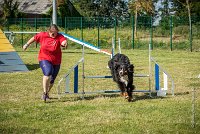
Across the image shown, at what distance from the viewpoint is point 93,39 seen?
27906 millimetres

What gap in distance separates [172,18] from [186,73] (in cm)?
1315

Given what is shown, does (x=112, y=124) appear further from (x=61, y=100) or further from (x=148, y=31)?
(x=148, y=31)

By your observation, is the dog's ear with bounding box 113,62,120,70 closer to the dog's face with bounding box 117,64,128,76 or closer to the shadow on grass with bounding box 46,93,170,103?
the dog's face with bounding box 117,64,128,76

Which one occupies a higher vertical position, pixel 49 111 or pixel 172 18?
→ pixel 172 18

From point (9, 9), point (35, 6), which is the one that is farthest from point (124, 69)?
point (35, 6)

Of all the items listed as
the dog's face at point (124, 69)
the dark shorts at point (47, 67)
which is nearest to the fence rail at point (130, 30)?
the dog's face at point (124, 69)

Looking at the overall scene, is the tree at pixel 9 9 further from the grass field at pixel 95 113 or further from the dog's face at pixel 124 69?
the dog's face at pixel 124 69

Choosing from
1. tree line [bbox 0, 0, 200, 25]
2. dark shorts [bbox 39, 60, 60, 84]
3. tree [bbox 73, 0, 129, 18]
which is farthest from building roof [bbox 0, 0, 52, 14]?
dark shorts [bbox 39, 60, 60, 84]

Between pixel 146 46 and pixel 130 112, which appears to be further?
pixel 146 46

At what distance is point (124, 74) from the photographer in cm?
798

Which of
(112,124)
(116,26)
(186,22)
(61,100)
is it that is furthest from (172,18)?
(112,124)

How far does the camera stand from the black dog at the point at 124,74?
7.96 m

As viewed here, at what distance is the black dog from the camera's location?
7965mm

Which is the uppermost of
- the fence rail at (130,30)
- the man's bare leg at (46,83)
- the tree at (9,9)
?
the tree at (9,9)
